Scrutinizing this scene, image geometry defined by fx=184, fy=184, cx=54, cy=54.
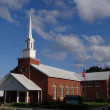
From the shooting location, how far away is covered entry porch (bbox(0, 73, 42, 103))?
35.0 metres

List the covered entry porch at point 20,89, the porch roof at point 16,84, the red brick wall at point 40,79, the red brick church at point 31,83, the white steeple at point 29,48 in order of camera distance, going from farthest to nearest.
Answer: the white steeple at point 29,48
the red brick wall at point 40,79
the red brick church at point 31,83
the covered entry porch at point 20,89
the porch roof at point 16,84

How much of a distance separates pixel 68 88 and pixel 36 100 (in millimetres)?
11670

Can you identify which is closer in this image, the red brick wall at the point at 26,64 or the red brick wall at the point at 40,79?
the red brick wall at the point at 40,79

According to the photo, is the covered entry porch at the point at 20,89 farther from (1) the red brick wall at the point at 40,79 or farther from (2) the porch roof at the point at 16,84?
(1) the red brick wall at the point at 40,79

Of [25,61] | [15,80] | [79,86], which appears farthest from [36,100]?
[79,86]

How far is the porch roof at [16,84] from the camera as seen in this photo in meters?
34.9

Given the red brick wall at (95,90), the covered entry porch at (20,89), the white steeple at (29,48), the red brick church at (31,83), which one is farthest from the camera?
the red brick wall at (95,90)

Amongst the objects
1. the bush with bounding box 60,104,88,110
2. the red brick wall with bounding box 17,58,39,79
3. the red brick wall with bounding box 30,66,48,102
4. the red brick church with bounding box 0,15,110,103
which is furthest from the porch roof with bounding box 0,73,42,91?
the bush with bounding box 60,104,88,110

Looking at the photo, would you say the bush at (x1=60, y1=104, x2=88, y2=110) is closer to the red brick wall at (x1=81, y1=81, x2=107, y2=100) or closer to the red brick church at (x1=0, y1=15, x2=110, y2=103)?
the red brick church at (x1=0, y1=15, x2=110, y2=103)

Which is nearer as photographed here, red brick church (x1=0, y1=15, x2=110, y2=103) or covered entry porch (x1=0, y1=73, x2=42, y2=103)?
covered entry porch (x1=0, y1=73, x2=42, y2=103)

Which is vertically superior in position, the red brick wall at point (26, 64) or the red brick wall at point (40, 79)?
the red brick wall at point (26, 64)

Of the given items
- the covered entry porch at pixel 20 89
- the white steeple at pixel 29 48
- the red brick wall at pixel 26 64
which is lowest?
the covered entry porch at pixel 20 89

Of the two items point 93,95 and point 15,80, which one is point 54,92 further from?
point 93,95

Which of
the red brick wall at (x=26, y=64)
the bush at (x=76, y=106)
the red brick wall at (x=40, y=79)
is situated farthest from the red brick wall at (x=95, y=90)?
the bush at (x=76, y=106)
